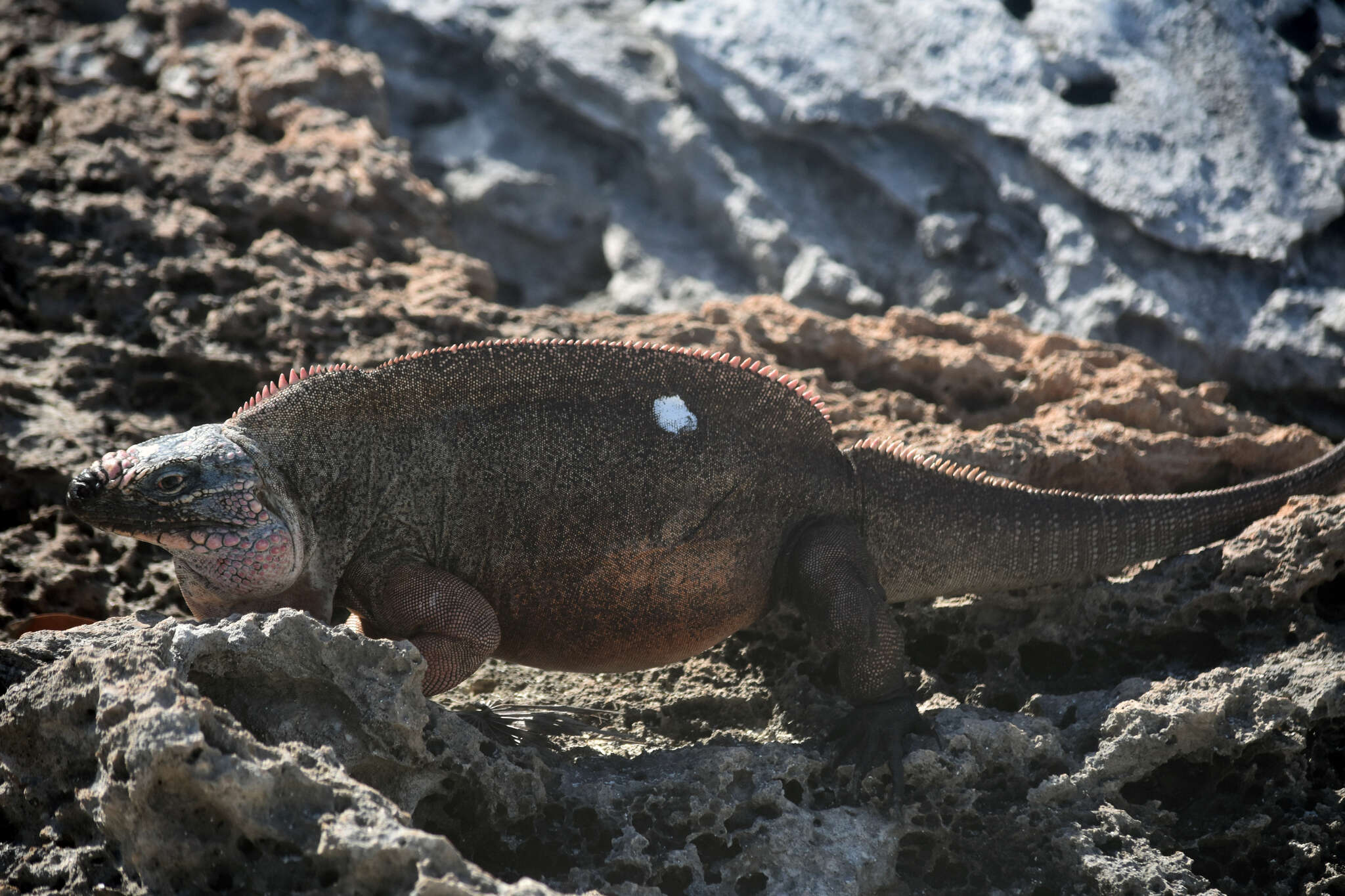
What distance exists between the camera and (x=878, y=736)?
9.12ft

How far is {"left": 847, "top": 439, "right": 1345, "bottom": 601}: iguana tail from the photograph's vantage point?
10.7 feet

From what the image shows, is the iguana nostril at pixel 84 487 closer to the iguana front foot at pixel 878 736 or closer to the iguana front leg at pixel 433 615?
the iguana front leg at pixel 433 615

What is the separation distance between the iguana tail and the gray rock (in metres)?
2.19

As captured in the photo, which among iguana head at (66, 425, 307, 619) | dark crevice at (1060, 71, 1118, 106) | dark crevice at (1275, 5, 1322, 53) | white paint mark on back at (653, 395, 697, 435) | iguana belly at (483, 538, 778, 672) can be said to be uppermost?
dark crevice at (1275, 5, 1322, 53)

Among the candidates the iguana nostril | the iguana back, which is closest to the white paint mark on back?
the iguana back

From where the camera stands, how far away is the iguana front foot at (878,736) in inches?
105

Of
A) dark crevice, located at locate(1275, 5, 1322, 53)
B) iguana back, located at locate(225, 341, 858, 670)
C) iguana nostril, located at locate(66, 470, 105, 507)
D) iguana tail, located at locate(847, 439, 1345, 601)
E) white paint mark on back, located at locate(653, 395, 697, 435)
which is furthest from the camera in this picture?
dark crevice, located at locate(1275, 5, 1322, 53)

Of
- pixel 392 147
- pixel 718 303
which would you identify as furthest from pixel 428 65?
pixel 718 303

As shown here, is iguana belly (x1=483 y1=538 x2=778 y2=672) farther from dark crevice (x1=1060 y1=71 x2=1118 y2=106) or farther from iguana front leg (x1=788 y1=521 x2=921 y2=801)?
dark crevice (x1=1060 y1=71 x2=1118 y2=106)

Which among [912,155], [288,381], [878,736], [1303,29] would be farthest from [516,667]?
[1303,29]

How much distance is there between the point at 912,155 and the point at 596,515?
393 centimetres

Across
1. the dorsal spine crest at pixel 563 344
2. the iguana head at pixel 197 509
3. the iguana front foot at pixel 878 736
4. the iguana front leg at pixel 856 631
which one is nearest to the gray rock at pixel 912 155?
the dorsal spine crest at pixel 563 344

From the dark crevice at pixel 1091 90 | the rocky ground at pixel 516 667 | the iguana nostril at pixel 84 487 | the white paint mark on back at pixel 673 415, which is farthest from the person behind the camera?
the dark crevice at pixel 1091 90

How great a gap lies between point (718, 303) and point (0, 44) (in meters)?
4.54
